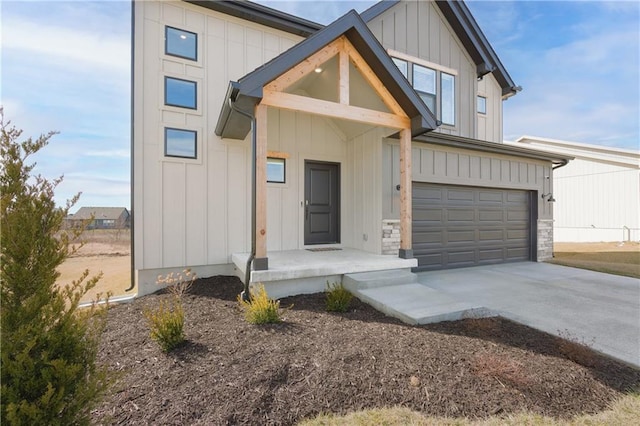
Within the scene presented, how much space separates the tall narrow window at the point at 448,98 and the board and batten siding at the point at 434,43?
156mm

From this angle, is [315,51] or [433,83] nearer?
[315,51]

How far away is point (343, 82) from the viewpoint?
514cm

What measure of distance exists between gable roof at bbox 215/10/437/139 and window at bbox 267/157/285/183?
0.92m

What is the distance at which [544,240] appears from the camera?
8945 mm

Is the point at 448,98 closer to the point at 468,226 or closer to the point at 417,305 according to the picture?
the point at 468,226

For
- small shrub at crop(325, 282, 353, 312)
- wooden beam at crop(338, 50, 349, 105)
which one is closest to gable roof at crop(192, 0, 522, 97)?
wooden beam at crop(338, 50, 349, 105)

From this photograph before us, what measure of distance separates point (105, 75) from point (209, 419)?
21.4 ft

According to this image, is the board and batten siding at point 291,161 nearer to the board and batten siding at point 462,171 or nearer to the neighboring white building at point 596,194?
the board and batten siding at point 462,171

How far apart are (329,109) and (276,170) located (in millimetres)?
2372

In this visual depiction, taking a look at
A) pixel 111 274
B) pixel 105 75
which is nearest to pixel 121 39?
pixel 105 75

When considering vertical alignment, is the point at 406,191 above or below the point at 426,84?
below

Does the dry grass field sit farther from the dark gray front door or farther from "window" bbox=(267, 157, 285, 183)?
the dark gray front door

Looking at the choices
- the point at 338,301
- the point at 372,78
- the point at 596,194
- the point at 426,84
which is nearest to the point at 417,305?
the point at 338,301

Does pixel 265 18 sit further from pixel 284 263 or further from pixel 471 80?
pixel 471 80
